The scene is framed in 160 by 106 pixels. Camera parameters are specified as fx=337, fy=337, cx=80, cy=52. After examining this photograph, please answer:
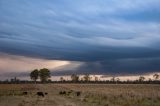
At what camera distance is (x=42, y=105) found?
125 ft

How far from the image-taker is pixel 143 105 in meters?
33.7

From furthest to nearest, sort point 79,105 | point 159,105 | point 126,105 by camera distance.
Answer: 1. point 79,105
2. point 126,105
3. point 159,105

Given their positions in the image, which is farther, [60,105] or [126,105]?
[60,105]

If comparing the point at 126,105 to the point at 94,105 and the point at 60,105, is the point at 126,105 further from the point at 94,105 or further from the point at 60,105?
the point at 60,105

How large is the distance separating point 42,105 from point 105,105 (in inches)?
290

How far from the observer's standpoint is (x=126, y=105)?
3462 centimetres

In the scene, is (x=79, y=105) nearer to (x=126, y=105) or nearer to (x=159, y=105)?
(x=126, y=105)

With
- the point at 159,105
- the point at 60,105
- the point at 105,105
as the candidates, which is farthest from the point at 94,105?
the point at 159,105

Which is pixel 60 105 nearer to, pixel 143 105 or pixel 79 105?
pixel 79 105

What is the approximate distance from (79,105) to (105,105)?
3.17 meters

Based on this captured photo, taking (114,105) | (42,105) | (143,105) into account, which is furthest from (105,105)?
(42,105)

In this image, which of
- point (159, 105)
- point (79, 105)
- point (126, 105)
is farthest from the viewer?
point (79, 105)

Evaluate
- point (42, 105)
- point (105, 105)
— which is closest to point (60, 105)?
point (42, 105)

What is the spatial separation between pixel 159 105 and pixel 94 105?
7.40 metres
